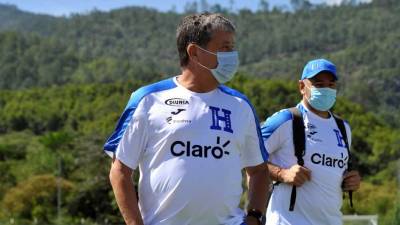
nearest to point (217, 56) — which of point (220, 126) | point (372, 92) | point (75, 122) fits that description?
point (220, 126)

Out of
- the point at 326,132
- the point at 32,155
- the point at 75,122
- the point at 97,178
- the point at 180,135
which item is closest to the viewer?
the point at 180,135

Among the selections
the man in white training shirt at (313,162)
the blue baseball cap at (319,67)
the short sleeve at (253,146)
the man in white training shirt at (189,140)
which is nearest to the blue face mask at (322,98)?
the man in white training shirt at (313,162)

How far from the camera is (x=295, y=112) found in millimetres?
6172

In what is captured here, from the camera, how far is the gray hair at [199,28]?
4391 millimetres

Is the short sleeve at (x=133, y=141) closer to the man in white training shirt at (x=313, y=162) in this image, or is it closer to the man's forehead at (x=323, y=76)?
the man in white training shirt at (x=313, y=162)

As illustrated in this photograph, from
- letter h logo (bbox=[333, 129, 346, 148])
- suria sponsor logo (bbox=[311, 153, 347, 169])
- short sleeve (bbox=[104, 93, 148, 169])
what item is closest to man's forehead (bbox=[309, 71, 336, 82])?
letter h logo (bbox=[333, 129, 346, 148])

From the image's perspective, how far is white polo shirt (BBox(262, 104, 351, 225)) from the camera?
604 cm

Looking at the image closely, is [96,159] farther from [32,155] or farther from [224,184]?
[224,184]

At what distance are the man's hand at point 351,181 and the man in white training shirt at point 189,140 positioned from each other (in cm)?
172

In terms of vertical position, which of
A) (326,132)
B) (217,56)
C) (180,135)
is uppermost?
(217,56)

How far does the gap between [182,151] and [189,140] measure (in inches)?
2.5

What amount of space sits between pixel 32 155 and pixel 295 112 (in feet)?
223

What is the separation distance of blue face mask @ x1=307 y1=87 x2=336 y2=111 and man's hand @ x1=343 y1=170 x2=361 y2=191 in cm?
48

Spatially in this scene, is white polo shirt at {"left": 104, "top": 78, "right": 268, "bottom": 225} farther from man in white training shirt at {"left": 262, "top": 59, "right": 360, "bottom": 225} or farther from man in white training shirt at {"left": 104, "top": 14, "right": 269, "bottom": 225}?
man in white training shirt at {"left": 262, "top": 59, "right": 360, "bottom": 225}
